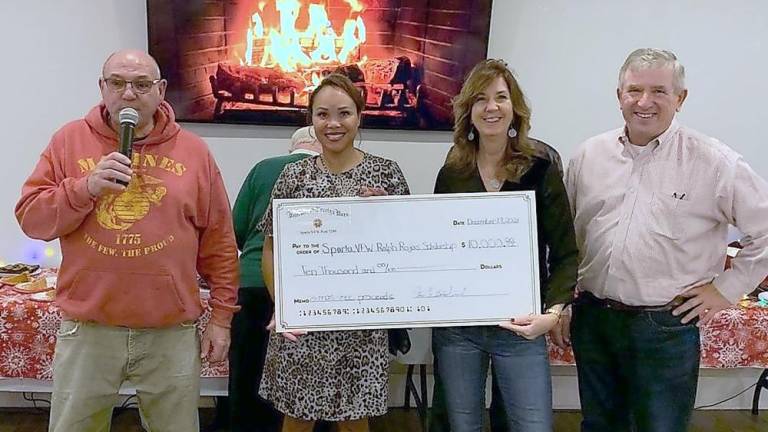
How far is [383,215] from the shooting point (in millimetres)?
1841

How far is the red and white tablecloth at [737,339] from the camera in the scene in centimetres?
271

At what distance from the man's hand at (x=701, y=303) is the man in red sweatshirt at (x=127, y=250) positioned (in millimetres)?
1339

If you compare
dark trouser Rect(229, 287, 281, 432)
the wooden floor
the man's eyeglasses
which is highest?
the man's eyeglasses

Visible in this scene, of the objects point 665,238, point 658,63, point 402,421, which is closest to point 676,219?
point 665,238

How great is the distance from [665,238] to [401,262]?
2.39 feet

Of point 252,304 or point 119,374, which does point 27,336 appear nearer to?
point 252,304

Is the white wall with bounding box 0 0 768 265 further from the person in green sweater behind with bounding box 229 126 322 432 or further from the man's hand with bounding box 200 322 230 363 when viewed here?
the man's hand with bounding box 200 322 230 363

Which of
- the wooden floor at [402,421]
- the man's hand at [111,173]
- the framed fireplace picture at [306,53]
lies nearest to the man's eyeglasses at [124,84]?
the man's hand at [111,173]

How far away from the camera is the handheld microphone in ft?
4.94

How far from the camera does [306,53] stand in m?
3.02

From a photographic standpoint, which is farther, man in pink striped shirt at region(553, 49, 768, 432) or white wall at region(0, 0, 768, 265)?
white wall at region(0, 0, 768, 265)

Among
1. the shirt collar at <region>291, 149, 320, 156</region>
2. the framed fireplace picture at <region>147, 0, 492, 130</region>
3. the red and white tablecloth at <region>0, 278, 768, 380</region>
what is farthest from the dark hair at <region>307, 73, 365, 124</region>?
the framed fireplace picture at <region>147, 0, 492, 130</region>

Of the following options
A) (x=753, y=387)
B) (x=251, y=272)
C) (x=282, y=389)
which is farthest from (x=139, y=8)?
(x=753, y=387)

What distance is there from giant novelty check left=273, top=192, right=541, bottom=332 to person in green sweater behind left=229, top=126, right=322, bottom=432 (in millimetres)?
549
